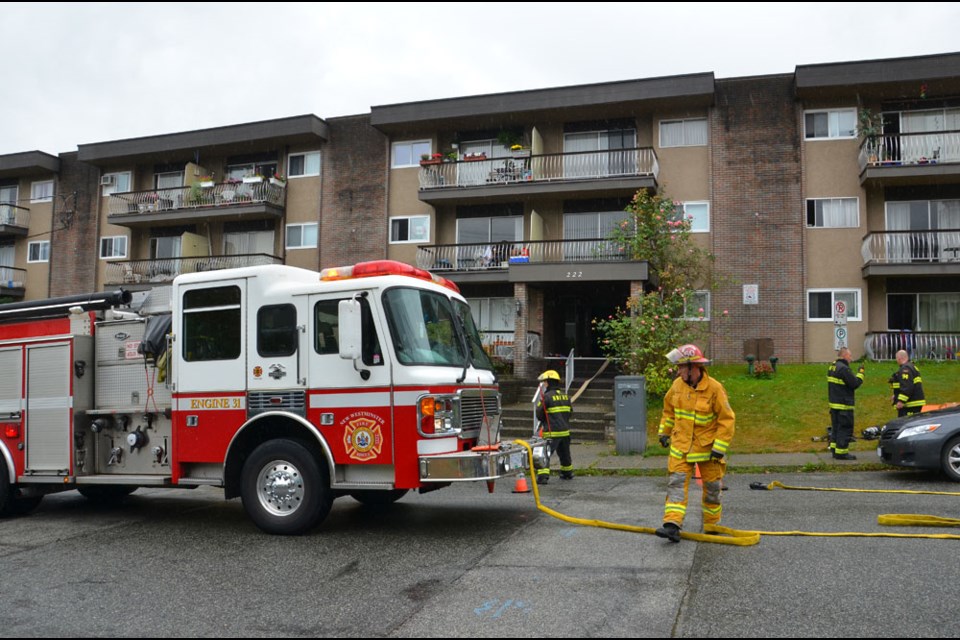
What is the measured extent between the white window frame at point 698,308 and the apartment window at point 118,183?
23.0 m

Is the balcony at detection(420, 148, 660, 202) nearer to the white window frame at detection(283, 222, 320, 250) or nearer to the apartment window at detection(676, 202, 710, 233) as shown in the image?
the apartment window at detection(676, 202, 710, 233)

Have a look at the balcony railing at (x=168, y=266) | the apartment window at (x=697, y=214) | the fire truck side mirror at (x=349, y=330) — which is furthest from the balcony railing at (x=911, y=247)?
the balcony railing at (x=168, y=266)

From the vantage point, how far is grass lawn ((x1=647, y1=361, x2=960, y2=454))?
49.3ft

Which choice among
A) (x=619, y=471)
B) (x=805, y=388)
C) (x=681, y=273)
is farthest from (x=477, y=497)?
(x=681, y=273)

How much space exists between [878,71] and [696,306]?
8.58 meters

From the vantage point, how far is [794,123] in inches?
909

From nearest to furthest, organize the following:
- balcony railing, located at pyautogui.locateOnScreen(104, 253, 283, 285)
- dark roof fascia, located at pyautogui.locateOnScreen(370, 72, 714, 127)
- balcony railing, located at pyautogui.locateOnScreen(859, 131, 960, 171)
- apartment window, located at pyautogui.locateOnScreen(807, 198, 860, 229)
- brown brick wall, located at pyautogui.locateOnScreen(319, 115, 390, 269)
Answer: balcony railing, located at pyautogui.locateOnScreen(859, 131, 960, 171) < apartment window, located at pyautogui.locateOnScreen(807, 198, 860, 229) < dark roof fascia, located at pyautogui.locateOnScreen(370, 72, 714, 127) < brown brick wall, located at pyautogui.locateOnScreen(319, 115, 390, 269) < balcony railing, located at pyautogui.locateOnScreen(104, 253, 283, 285)

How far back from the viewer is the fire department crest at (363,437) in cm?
725

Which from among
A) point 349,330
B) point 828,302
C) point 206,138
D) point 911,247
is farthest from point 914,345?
point 206,138

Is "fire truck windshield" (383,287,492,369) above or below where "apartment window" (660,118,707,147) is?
below

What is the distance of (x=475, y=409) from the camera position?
7871 millimetres

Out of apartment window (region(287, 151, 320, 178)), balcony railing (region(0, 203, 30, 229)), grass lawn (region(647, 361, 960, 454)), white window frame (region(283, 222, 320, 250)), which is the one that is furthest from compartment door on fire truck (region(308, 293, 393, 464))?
balcony railing (region(0, 203, 30, 229))

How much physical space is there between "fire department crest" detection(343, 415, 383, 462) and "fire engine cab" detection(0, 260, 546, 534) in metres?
0.01

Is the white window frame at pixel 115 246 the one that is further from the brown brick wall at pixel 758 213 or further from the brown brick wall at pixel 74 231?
the brown brick wall at pixel 758 213
